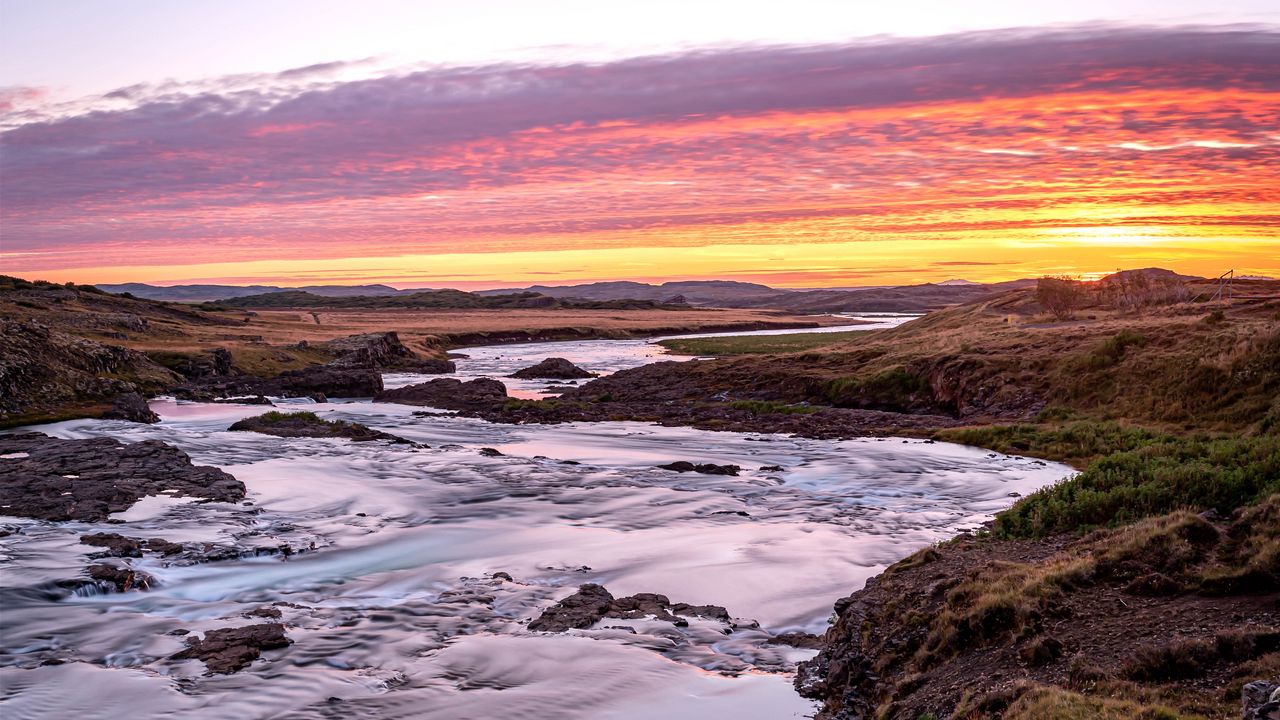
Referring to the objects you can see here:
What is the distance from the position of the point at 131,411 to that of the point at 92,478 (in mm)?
14939

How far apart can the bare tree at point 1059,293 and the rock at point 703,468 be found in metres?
38.8

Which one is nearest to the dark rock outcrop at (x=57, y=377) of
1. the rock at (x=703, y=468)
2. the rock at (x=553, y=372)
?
the rock at (x=703, y=468)

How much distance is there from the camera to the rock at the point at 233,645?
42.3 feet

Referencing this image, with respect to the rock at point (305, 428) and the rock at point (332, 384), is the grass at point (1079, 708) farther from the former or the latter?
the rock at point (332, 384)

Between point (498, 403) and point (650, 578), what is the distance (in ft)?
95.4

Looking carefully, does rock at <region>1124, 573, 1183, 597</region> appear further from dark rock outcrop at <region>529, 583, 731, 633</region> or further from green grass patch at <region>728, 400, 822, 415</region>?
green grass patch at <region>728, 400, 822, 415</region>

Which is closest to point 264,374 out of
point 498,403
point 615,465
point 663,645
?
point 498,403

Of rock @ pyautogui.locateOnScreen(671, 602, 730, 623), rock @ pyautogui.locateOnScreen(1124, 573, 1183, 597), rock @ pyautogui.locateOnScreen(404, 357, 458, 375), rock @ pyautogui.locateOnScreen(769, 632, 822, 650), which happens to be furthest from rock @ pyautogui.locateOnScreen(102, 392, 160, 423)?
rock @ pyautogui.locateOnScreen(1124, 573, 1183, 597)

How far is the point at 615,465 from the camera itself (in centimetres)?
3034

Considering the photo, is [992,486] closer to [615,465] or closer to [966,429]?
[966,429]

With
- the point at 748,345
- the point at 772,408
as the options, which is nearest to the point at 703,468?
the point at 772,408

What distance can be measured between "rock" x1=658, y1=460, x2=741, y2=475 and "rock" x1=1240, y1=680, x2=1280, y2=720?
21.3 m

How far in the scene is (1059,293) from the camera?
61.7 meters

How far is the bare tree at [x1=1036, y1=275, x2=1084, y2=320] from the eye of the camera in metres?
60.2
